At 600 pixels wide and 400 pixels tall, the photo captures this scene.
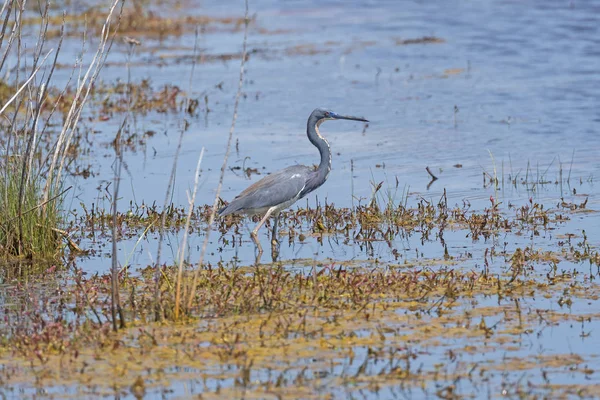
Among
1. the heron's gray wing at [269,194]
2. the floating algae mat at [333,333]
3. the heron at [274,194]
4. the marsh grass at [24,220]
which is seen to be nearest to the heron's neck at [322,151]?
the heron at [274,194]

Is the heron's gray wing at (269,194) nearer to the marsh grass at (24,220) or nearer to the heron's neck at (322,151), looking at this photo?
the heron's neck at (322,151)

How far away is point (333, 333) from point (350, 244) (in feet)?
9.37

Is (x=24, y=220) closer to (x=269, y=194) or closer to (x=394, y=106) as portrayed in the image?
(x=269, y=194)

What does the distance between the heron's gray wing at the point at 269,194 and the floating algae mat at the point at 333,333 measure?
92 cm

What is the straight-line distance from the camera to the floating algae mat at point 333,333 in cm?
599

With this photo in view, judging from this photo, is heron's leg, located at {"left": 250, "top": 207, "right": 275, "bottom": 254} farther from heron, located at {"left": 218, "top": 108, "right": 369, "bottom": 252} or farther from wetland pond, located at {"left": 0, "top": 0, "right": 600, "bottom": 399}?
wetland pond, located at {"left": 0, "top": 0, "right": 600, "bottom": 399}

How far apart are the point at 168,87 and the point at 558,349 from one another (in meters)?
12.7

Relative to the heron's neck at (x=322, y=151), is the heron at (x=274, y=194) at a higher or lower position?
lower

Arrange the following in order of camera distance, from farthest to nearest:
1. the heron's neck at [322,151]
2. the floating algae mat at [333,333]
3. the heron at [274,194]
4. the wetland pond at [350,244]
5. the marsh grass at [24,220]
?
1. the heron's neck at [322,151]
2. the heron at [274,194]
3. the marsh grass at [24,220]
4. the wetland pond at [350,244]
5. the floating algae mat at [333,333]

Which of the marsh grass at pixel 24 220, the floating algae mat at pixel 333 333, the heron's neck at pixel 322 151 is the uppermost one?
the heron's neck at pixel 322 151

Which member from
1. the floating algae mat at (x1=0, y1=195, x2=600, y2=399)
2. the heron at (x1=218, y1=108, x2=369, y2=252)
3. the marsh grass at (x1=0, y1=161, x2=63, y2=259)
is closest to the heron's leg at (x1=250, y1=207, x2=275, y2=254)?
the heron at (x1=218, y1=108, x2=369, y2=252)

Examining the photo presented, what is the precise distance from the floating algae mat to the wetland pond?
2 cm

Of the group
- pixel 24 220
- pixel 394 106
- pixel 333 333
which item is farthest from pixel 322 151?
pixel 394 106

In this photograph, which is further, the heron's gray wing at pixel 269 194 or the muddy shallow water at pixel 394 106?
the muddy shallow water at pixel 394 106
